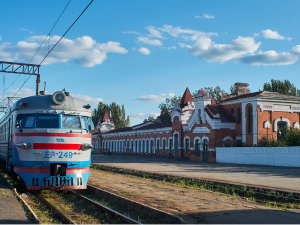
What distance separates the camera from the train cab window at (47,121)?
1012 centimetres

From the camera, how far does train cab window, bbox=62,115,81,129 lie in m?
10.4

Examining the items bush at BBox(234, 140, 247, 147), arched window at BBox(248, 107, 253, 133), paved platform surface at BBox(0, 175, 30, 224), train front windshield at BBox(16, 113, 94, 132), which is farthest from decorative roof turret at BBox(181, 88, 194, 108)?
paved platform surface at BBox(0, 175, 30, 224)

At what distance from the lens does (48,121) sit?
403 inches

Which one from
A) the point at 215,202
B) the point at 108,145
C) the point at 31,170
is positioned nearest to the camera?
the point at 215,202

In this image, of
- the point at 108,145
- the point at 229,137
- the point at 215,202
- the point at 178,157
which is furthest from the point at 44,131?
the point at 108,145

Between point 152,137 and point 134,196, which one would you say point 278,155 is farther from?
point 152,137

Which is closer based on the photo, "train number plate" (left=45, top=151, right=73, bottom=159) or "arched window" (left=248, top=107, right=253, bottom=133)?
"train number plate" (left=45, top=151, right=73, bottom=159)

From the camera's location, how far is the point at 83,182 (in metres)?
10.3

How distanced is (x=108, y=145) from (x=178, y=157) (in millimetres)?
29778

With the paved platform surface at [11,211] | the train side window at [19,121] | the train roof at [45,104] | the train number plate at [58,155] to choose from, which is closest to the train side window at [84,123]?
the train roof at [45,104]

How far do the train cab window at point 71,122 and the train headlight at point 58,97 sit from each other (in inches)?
21.1

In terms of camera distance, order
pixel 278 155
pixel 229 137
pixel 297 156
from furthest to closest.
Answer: pixel 229 137 < pixel 278 155 < pixel 297 156

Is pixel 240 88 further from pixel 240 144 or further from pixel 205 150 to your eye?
pixel 205 150

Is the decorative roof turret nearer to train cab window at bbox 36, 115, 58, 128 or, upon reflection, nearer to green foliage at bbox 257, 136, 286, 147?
green foliage at bbox 257, 136, 286, 147
